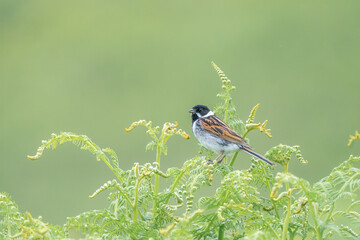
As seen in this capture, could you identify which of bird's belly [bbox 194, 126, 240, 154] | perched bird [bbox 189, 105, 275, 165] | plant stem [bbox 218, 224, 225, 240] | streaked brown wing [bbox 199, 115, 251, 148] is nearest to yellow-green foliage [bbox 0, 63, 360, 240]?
plant stem [bbox 218, 224, 225, 240]

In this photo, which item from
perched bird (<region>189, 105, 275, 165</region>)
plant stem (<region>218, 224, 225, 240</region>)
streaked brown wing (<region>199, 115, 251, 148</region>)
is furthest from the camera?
streaked brown wing (<region>199, 115, 251, 148</region>)

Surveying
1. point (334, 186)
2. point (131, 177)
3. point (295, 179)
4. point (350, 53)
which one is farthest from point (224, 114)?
point (350, 53)

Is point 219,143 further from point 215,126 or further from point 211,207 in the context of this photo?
point 211,207

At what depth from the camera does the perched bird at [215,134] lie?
3234 millimetres

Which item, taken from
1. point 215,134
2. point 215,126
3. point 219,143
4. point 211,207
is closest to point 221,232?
point 211,207

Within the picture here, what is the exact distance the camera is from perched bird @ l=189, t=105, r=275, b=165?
3234 millimetres

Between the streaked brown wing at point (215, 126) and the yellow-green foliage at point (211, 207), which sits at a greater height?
the streaked brown wing at point (215, 126)

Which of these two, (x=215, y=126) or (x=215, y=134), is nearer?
(x=215, y=134)

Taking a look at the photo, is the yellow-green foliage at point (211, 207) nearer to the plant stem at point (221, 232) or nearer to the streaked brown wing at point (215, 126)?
the plant stem at point (221, 232)

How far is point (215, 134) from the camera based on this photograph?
363cm

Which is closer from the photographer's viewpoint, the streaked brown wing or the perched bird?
the perched bird

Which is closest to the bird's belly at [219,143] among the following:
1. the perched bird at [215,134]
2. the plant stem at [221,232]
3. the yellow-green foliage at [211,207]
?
the perched bird at [215,134]

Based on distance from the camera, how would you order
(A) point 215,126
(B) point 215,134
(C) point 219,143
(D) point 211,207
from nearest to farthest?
(D) point 211,207 → (C) point 219,143 → (B) point 215,134 → (A) point 215,126

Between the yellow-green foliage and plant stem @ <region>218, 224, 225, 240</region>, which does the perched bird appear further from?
plant stem @ <region>218, 224, 225, 240</region>
